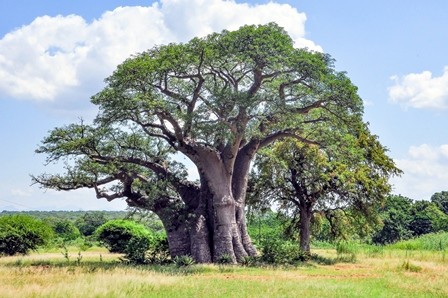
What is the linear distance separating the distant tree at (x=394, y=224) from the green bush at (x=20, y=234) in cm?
4132

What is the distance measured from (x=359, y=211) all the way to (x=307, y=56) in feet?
38.1

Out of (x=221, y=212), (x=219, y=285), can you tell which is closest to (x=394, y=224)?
(x=221, y=212)

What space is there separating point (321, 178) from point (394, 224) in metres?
39.0

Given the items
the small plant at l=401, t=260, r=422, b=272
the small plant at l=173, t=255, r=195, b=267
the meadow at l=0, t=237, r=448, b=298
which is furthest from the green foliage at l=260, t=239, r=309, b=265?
A: the small plant at l=401, t=260, r=422, b=272

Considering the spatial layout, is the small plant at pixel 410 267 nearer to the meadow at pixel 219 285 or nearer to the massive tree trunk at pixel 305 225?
the meadow at pixel 219 285

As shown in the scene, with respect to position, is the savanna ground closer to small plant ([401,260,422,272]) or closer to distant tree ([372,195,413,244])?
small plant ([401,260,422,272])

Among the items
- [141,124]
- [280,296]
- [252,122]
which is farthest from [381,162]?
[280,296]

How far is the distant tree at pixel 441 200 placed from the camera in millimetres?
→ 82762

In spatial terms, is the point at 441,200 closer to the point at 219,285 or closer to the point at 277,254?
the point at 277,254

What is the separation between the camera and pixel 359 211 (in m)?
29.4

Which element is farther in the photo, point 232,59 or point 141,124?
point 141,124

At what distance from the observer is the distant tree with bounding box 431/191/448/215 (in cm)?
8276

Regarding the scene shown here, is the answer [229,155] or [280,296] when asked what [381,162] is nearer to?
[229,155]

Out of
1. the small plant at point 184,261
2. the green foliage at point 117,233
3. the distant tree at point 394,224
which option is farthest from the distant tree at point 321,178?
the distant tree at point 394,224
